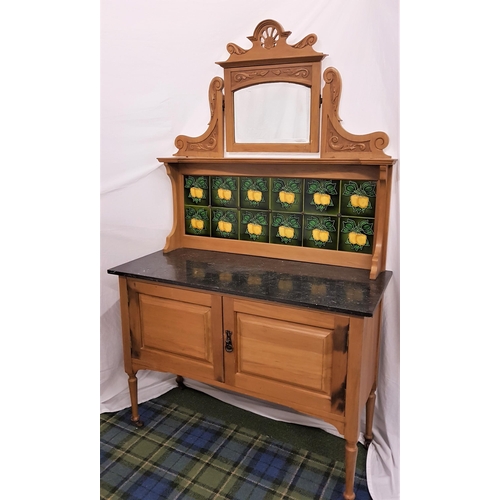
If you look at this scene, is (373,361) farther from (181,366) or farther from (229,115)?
(229,115)

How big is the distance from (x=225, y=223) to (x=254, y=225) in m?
0.16

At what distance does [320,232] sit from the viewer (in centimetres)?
189

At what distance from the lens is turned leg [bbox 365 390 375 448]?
185 centimetres

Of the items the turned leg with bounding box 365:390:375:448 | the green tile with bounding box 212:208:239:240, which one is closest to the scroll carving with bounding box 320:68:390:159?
the green tile with bounding box 212:208:239:240

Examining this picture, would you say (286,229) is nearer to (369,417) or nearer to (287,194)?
(287,194)

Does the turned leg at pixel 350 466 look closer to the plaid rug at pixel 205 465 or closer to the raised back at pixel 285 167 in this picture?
the plaid rug at pixel 205 465

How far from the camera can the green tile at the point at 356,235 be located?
70.9 inches

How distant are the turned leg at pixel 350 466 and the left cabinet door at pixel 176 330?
537 mm

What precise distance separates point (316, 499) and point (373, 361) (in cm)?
56

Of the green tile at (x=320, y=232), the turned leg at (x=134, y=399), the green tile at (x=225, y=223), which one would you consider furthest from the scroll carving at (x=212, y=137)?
the turned leg at (x=134, y=399)

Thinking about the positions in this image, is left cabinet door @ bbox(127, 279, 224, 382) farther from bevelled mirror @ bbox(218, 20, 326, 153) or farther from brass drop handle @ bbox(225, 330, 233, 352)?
bevelled mirror @ bbox(218, 20, 326, 153)

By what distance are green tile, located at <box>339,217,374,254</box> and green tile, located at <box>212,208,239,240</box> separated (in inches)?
20.3

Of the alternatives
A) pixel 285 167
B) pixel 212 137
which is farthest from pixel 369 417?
pixel 212 137

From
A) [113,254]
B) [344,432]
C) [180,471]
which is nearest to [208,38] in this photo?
[113,254]
